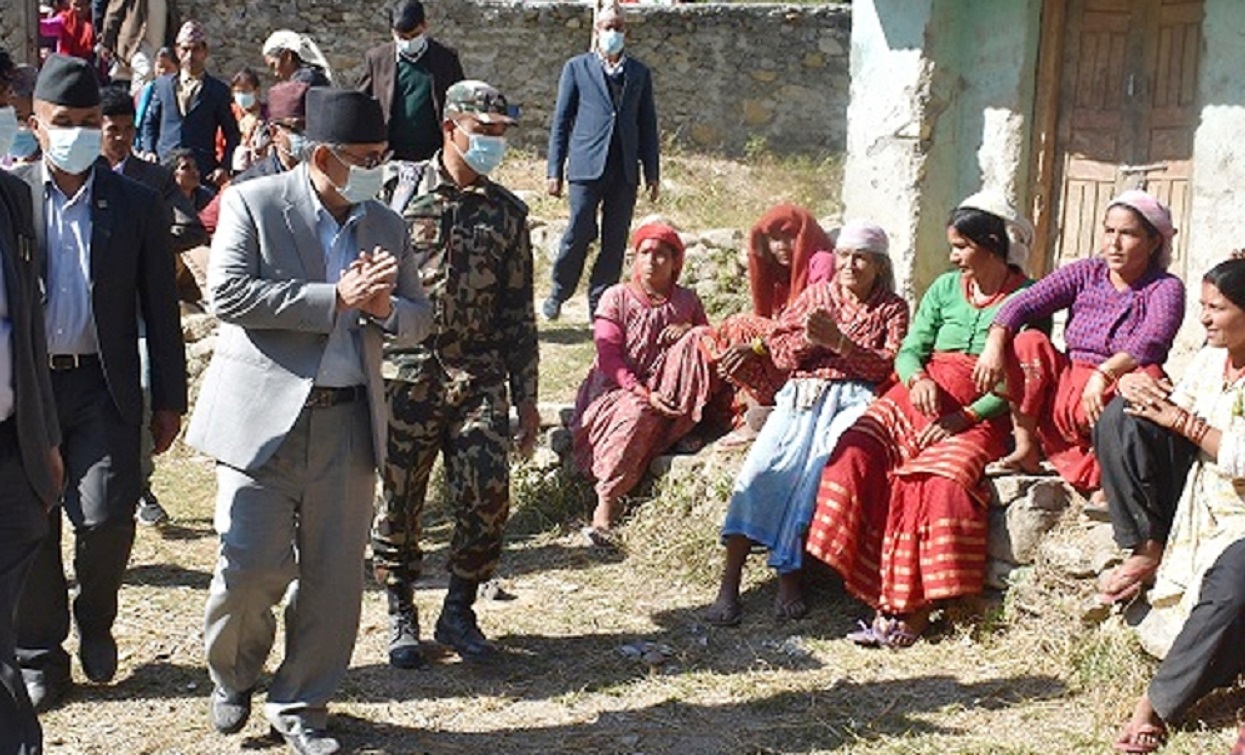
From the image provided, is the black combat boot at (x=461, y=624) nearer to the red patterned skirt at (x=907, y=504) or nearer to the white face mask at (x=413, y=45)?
the red patterned skirt at (x=907, y=504)

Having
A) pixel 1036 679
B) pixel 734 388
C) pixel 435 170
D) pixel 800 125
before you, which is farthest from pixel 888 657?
pixel 800 125

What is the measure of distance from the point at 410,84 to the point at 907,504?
4265 millimetres

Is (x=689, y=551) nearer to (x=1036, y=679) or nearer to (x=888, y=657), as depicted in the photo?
(x=888, y=657)

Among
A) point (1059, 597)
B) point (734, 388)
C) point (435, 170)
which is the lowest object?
point (1059, 597)

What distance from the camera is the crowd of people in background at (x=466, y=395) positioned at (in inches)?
201

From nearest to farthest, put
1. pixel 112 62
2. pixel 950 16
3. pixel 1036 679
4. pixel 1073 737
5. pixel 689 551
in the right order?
pixel 1073 737
pixel 1036 679
pixel 689 551
pixel 950 16
pixel 112 62

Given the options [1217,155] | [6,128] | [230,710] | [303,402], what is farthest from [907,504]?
[6,128]

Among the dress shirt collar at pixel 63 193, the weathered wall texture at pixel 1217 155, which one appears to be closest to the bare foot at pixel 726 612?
the dress shirt collar at pixel 63 193

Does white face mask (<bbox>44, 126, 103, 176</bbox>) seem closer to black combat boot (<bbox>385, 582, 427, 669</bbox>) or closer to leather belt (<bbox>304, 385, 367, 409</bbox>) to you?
leather belt (<bbox>304, 385, 367, 409</bbox>)

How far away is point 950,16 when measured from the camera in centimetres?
948

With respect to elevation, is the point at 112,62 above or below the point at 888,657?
above

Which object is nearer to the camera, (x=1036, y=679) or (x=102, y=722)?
(x=102, y=722)

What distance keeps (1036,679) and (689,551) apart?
1.81 m

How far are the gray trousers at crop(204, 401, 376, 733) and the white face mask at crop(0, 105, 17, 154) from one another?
1035 mm
